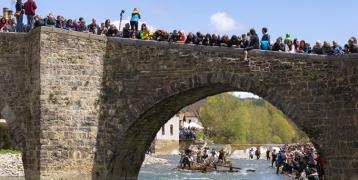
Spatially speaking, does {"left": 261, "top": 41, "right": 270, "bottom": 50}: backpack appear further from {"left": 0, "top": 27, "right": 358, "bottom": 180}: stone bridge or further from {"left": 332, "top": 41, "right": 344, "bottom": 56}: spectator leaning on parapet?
{"left": 332, "top": 41, "right": 344, "bottom": 56}: spectator leaning on parapet

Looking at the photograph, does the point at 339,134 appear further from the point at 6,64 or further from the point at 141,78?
the point at 6,64

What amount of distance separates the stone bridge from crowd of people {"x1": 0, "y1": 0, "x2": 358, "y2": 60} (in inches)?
17.2

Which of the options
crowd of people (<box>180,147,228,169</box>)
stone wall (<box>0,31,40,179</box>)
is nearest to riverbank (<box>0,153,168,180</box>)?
crowd of people (<box>180,147,228,169</box>)

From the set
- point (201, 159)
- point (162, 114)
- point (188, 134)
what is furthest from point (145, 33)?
point (188, 134)

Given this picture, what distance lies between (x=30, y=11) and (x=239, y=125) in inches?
2568

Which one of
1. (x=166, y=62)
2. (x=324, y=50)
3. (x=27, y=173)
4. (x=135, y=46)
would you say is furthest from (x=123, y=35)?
(x=324, y=50)

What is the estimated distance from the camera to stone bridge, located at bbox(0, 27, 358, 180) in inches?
689

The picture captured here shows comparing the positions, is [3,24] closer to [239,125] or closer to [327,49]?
[327,49]

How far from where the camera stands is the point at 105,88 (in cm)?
1986

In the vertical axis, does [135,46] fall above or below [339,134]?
above

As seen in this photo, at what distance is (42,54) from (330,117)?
29.2ft

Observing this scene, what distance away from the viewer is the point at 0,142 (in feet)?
135

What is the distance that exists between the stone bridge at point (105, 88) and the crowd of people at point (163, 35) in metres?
0.44

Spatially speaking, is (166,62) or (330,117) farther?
(166,62)
